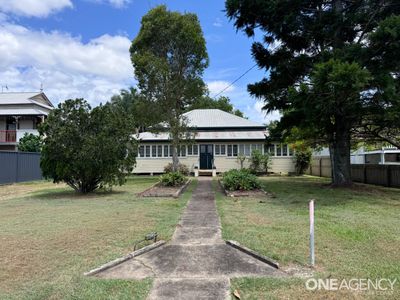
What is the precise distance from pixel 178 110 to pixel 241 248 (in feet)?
63.9

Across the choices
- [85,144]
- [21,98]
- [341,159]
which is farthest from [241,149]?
[21,98]

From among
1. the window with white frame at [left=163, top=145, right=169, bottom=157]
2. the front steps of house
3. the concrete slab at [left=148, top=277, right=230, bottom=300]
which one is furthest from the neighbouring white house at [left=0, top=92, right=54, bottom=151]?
the concrete slab at [left=148, top=277, right=230, bottom=300]

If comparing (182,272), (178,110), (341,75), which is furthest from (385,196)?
(178,110)

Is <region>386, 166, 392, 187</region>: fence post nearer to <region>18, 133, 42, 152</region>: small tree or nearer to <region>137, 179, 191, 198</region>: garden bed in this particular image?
<region>137, 179, 191, 198</region>: garden bed

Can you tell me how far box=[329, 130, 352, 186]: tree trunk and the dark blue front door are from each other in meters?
13.8

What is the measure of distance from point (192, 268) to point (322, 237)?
2.85 metres

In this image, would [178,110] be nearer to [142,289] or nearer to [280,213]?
[280,213]

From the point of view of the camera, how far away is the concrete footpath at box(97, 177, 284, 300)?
4.18m

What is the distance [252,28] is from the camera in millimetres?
16719

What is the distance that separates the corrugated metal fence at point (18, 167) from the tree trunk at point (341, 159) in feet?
59.0

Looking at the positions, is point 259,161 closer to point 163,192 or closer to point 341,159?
point 341,159

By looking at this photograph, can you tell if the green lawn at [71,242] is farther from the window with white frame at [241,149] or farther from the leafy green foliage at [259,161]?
the window with white frame at [241,149]

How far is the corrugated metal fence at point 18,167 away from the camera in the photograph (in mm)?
20516

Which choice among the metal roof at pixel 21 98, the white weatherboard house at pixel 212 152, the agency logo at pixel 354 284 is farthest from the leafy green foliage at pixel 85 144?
the metal roof at pixel 21 98
